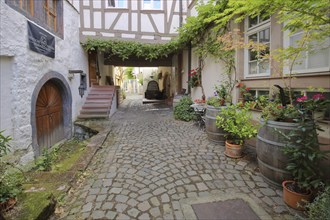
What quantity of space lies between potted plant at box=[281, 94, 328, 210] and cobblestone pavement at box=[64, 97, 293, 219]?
7.3 inches

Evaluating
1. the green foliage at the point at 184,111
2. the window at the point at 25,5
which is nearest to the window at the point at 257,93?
the green foliage at the point at 184,111

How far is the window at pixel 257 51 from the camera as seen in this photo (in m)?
3.65

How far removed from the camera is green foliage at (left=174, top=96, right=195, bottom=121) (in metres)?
6.41

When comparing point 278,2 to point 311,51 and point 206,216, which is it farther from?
point 206,216

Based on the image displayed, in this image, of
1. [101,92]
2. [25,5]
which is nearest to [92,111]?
[101,92]

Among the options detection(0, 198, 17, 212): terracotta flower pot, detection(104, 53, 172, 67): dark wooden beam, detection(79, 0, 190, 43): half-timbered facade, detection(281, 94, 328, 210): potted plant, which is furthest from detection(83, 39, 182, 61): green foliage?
detection(0, 198, 17, 212): terracotta flower pot

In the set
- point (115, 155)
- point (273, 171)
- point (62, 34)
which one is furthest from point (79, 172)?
point (62, 34)

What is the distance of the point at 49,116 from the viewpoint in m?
5.28

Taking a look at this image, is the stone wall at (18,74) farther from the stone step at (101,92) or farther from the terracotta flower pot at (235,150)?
the terracotta flower pot at (235,150)

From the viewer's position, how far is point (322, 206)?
5.19 feet

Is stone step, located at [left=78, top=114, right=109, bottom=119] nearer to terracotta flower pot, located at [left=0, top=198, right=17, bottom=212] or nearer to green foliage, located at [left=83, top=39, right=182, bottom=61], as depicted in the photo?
green foliage, located at [left=83, top=39, right=182, bottom=61]

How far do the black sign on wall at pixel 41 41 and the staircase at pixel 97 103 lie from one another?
2609mm

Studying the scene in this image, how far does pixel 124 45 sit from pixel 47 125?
4.02 m

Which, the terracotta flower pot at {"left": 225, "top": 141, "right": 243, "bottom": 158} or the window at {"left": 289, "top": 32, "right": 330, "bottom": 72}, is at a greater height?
the window at {"left": 289, "top": 32, "right": 330, "bottom": 72}
